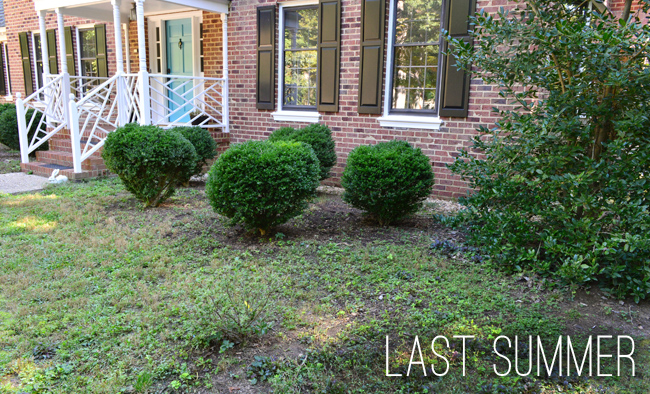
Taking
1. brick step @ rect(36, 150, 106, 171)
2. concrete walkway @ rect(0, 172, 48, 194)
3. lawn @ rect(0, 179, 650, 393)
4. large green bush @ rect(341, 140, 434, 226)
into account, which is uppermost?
large green bush @ rect(341, 140, 434, 226)

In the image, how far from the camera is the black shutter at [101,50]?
11133 mm

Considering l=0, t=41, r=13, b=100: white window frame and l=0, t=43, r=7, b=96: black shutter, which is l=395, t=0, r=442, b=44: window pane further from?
l=0, t=43, r=7, b=96: black shutter

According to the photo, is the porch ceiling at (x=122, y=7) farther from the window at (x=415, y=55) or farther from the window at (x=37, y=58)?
the window at (x=37, y=58)

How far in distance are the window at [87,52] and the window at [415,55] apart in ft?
27.4

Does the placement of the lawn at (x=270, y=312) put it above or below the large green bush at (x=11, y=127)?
below

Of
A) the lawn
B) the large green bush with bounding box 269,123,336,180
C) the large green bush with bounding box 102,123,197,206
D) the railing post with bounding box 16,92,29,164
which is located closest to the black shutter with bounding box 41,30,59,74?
the railing post with bounding box 16,92,29,164

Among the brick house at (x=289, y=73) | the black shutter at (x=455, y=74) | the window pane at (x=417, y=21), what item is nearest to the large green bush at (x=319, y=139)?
the brick house at (x=289, y=73)

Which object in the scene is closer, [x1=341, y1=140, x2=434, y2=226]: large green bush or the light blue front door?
[x1=341, y1=140, x2=434, y2=226]: large green bush

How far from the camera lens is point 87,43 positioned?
473 inches

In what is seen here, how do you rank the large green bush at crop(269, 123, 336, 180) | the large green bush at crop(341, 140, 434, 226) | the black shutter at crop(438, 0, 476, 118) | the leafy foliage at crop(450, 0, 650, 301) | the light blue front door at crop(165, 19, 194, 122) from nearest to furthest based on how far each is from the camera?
the leafy foliage at crop(450, 0, 650, 301) < the large green bush at crop(341, 140, 434, 226) < the black shutter at crop(438, 0, 476, 118) < the large green bush at crop(269, 123, 336, 180) < the light blue front door at crop(165, 19, 194, 122)

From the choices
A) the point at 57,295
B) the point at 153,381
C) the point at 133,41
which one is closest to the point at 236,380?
the point at 153,381

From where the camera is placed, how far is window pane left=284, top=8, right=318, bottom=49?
816 centimetres

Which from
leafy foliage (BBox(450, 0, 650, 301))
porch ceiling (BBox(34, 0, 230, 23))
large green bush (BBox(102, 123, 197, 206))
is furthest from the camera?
porch ceiling (BBox(34, 0, 230, 23))

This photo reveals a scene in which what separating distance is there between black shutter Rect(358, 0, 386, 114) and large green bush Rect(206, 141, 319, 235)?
2.98 meters
